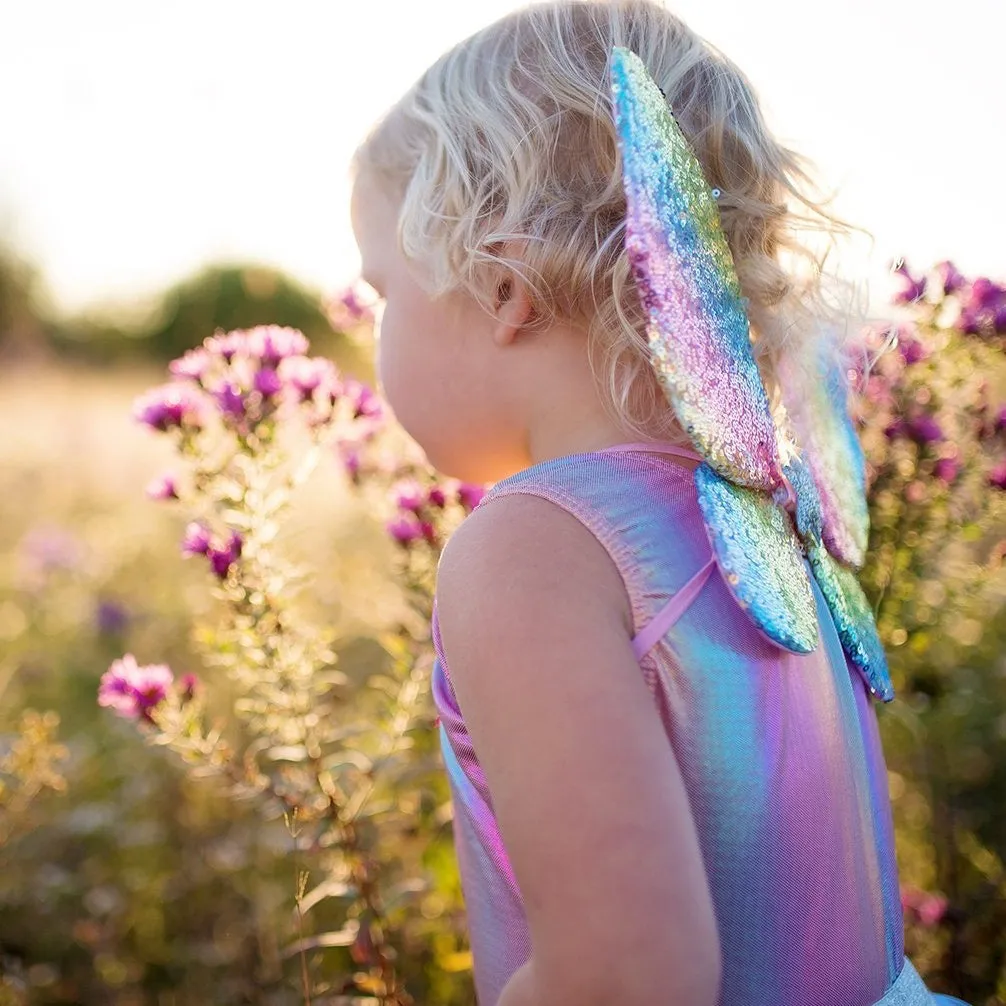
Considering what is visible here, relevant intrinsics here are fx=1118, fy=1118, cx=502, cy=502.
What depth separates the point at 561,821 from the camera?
0.76 metres

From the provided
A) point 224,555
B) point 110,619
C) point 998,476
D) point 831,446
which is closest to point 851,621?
point 831,446

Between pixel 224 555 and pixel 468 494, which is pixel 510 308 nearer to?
pixel 224 555

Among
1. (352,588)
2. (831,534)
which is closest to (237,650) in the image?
(831,534)

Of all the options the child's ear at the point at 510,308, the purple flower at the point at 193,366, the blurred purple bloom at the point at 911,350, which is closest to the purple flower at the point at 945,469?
the blurred purple bloom at the point at 911,350

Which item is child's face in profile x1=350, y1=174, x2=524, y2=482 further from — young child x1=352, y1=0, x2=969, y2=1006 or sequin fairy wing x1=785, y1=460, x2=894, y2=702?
sequin fairy wing x1=785, y1=460, x2=894, y2=702

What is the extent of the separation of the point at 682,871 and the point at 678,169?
55 centimetres

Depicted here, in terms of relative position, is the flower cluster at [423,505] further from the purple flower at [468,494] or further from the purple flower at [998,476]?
the purple flower at [998,476]

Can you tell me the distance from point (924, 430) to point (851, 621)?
2.61 ft

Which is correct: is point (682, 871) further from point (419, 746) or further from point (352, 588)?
point (352, 588)

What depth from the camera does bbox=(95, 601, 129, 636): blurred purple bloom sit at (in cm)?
303

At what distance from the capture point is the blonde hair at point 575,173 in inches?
40.7

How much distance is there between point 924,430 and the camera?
1836mm

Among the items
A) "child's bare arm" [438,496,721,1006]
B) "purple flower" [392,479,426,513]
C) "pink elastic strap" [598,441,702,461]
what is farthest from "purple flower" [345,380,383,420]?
"child's bare arm" [438,496,721,1006]

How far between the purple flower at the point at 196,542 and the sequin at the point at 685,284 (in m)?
0.74
